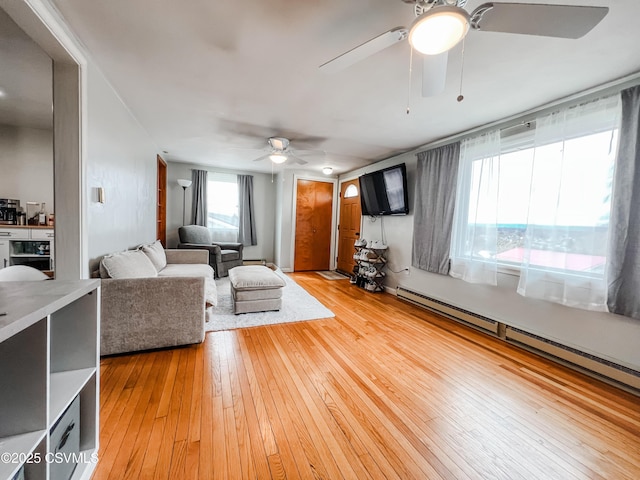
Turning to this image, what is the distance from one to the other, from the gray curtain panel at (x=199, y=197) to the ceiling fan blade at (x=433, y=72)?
4971 millimetres

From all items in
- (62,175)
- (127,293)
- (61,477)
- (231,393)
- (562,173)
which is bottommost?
(231,393)

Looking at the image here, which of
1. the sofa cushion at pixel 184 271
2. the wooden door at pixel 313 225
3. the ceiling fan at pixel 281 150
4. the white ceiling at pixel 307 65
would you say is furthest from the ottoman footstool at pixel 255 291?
the wooden door at pixel 313 225

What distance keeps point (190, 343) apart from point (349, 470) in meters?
1.61

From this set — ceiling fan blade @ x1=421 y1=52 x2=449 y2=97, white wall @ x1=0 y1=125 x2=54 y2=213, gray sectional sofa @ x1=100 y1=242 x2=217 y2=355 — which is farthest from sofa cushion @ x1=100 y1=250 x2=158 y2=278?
ceiling fan blade @ x1=421 y1=52 x2=449 y2=97

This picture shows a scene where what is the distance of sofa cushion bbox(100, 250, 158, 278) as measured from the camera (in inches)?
76.8

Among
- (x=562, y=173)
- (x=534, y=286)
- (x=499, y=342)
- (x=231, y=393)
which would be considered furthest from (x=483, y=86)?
(x=231, y=393)

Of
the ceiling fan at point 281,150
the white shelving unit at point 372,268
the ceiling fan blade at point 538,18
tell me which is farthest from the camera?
the white shelving unit at point 372,268

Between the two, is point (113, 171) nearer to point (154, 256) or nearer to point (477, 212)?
point (154, 256)

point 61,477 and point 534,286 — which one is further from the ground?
point 534,286

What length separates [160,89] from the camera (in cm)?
222

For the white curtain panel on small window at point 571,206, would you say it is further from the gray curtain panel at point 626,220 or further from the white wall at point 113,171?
the white wall at point 113,171

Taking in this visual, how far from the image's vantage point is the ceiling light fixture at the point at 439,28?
99 cm

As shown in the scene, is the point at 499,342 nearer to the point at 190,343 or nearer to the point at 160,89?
the point at 190,343

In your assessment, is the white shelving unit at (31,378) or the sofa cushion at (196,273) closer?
the white shelving unit at (31,378)
